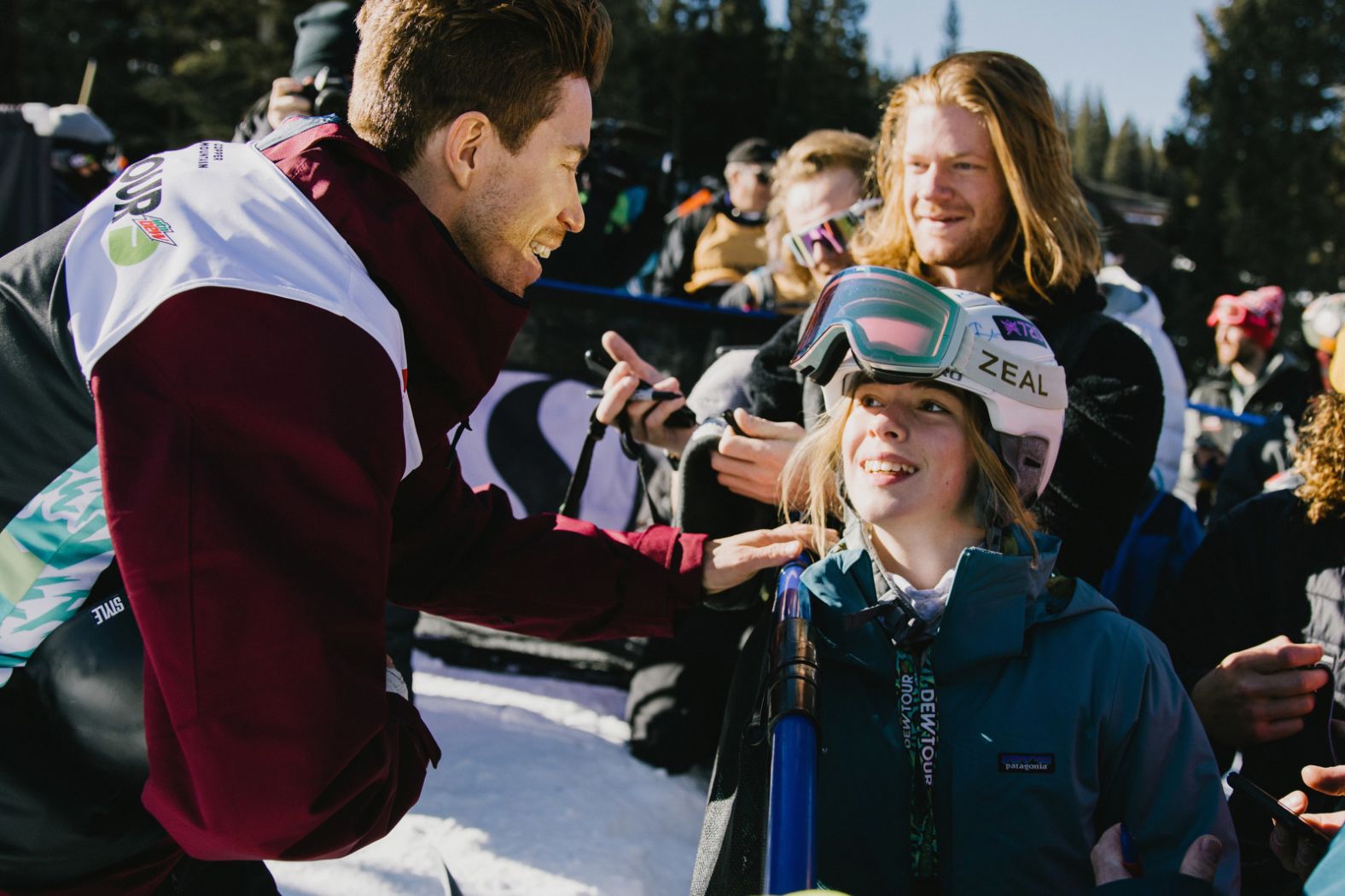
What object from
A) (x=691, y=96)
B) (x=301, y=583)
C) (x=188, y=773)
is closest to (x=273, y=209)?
(x=301, y=583)

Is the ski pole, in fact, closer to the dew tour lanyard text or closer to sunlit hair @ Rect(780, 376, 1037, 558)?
the dew tour lanyard text

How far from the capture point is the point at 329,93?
410cm

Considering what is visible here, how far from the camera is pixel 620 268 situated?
7.72 metres

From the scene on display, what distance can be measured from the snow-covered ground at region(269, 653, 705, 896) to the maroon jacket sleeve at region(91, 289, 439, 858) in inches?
73.4

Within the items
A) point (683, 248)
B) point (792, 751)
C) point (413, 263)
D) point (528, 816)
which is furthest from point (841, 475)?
point (683, 248)

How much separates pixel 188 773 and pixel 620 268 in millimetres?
6611

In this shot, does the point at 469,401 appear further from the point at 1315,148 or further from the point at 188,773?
the point at 1315,148

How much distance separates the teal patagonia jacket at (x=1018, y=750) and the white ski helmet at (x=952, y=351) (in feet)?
1.06

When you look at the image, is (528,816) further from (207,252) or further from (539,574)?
(207,252)

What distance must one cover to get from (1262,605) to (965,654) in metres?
1.16

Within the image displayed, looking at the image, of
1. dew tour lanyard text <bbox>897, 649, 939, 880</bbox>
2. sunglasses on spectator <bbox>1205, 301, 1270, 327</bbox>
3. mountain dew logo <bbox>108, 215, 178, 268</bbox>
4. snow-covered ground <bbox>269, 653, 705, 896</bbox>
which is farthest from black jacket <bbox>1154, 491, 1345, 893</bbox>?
sunglasses on spectator <bbox>1205, 301, 1270, 327</bbox>

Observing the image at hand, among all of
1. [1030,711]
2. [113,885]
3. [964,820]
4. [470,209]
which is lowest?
[113,885]

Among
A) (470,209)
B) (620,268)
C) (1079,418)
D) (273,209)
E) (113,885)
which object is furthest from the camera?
(620,268)

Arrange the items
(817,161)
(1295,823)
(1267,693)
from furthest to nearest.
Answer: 1. (817,161)
2. (1267,693)
3. (1295,823)
